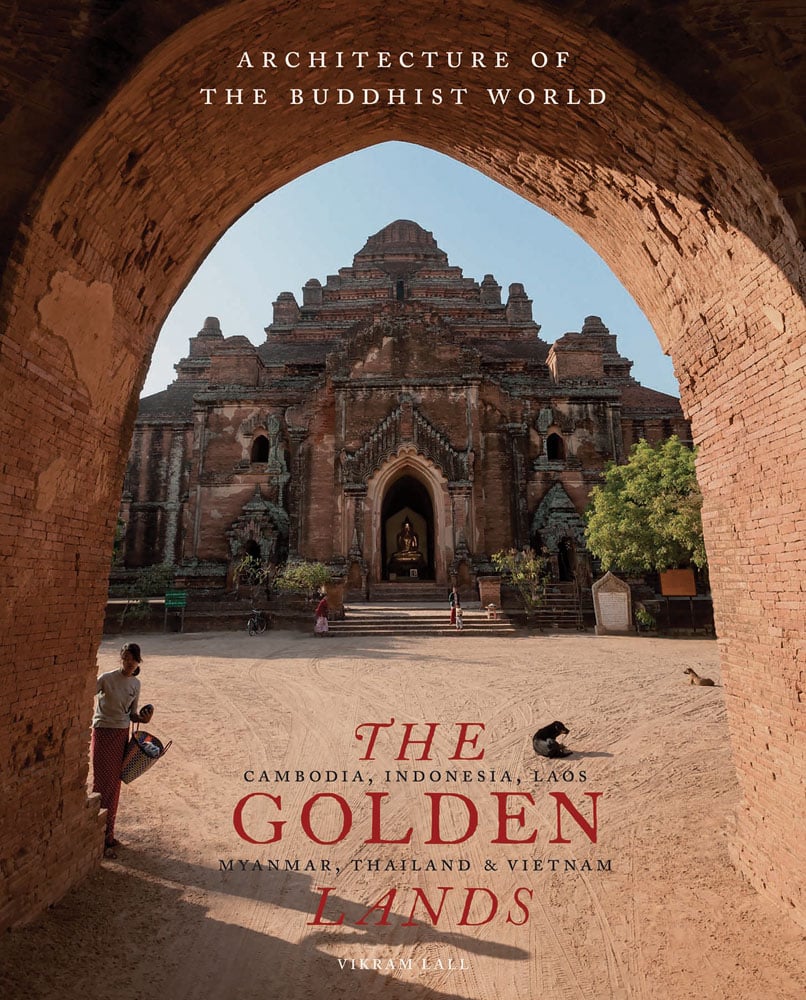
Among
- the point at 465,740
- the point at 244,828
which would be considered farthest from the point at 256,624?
the point at 244,828

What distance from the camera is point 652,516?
15375 millimetres

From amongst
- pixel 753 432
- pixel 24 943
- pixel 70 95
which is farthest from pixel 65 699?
pixel 753 432

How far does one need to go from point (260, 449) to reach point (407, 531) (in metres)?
7.42

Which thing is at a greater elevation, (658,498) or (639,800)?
(658,498)

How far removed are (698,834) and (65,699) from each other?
4888 mm

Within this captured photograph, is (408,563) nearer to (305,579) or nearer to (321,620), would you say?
(305,579)

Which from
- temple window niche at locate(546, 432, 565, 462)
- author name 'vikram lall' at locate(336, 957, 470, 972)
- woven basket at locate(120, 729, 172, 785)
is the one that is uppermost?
temple window niche at locate(546, 432, 565, 462)

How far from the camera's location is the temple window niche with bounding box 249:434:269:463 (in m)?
24.1

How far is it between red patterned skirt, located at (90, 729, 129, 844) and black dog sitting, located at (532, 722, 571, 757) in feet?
13.8

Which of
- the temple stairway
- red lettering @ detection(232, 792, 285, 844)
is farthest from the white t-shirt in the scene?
the temple stairway

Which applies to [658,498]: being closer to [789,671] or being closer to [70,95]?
[789,671]

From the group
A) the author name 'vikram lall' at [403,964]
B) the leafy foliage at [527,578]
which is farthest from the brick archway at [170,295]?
the leafy foliage at [527,578]

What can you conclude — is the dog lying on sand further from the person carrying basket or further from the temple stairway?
the person carrying basket

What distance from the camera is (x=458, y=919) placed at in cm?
351
